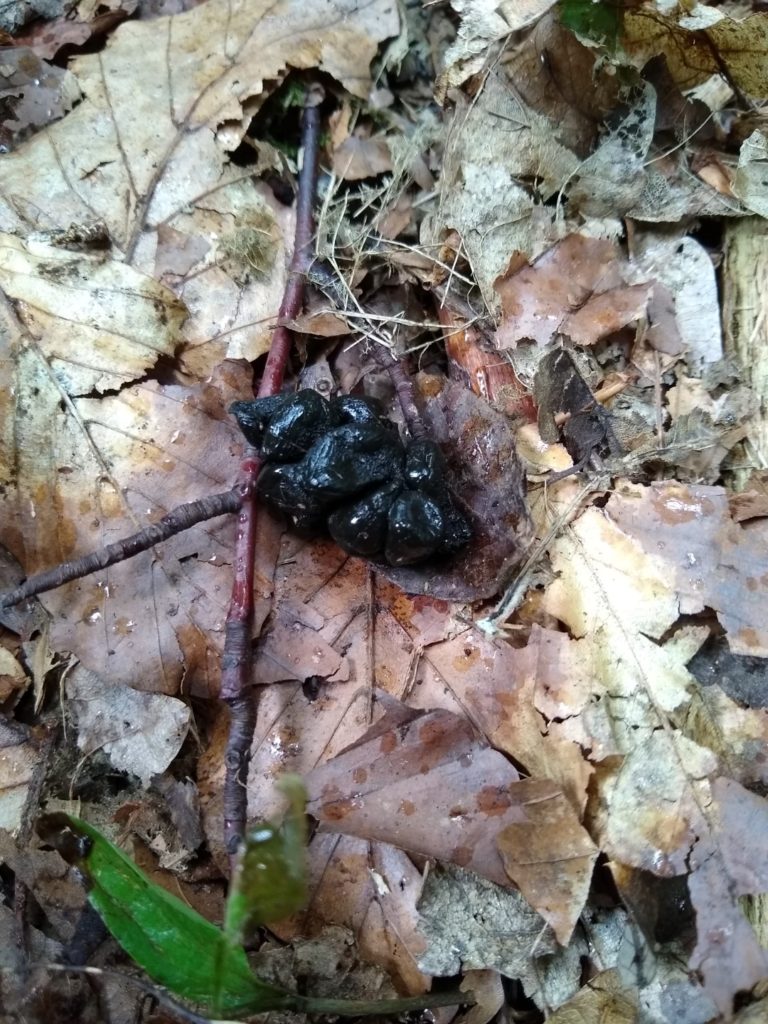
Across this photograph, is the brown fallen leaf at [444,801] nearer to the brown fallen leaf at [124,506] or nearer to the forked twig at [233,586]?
the forked twig at [233,586]

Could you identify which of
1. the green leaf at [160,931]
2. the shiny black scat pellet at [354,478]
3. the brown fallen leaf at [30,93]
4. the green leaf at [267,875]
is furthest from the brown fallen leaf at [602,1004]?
the brown fallen leaf at [30,93]

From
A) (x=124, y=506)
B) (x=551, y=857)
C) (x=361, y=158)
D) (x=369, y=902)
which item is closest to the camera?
(x=551, y=857)

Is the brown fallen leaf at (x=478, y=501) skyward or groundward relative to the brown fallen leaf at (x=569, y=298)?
groundward

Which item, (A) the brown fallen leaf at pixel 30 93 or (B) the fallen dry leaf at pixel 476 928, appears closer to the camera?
(B) the fallen dry leaf at pixel 476 928

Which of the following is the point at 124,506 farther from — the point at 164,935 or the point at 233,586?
the point at 164,935

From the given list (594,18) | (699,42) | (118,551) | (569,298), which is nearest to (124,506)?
(118,551)

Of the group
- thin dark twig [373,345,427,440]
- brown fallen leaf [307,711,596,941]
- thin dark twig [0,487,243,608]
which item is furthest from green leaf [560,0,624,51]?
brown fallen leaf [307,711,596,941]
